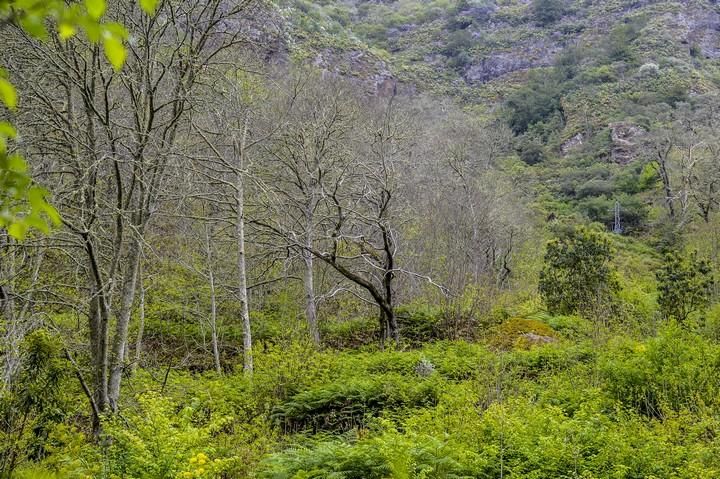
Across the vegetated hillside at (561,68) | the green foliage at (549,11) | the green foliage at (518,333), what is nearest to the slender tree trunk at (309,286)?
the green foliage at (518,333)

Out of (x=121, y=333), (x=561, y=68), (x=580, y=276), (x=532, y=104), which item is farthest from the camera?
(x=561, y=68)

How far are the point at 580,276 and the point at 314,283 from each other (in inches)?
315

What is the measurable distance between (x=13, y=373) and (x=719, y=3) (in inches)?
2692

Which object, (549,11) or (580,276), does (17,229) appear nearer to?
(580,276)

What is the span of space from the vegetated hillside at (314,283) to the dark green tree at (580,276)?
84mm

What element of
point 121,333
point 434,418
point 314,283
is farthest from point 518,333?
point 121,333

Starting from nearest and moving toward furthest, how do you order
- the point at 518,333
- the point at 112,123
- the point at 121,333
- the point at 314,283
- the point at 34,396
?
the point at 34,396 < the point at 112,123 < the point at 121,333 < the point at 518,333 < the point at 314,283

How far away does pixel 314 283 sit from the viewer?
55.1 ft

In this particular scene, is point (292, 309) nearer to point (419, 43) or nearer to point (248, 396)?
point (248, 396)

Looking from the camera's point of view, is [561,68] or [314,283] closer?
[314,283]

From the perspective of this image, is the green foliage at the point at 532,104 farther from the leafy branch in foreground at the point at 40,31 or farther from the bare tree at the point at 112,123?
the leafy branch in foreground at the point at 40,31

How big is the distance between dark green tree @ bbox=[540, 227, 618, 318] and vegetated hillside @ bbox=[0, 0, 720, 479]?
0.08 m

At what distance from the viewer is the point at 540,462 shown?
5.69 m

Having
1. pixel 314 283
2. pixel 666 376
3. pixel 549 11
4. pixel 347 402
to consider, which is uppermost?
pixel 549 11
